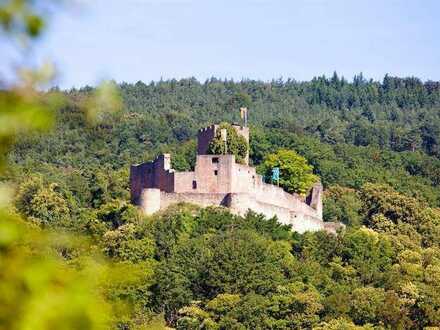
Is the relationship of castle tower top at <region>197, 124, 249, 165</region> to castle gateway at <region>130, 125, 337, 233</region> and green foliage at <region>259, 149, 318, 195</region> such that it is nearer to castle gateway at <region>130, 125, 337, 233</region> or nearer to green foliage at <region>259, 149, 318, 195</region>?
castle gateway at <region>130, 125, 337, 233</region>

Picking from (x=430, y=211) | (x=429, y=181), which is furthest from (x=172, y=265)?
(x=429, y=181)

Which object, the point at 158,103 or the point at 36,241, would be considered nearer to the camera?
the point at 36,241

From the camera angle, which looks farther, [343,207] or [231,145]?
[343,207]

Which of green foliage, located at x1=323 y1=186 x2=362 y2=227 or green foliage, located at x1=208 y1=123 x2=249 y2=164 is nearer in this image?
green foliage, located at x1=208 y1=123 x2=249 y2=164

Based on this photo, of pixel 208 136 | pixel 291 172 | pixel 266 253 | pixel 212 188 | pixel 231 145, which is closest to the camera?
pixel 212 188

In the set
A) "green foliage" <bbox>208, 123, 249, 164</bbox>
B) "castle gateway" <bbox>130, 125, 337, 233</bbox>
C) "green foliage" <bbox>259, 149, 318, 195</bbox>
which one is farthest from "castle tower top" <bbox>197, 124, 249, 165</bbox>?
"green foliage" <bbox>259, 149, 318, 195</bbox>

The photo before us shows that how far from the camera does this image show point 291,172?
60562mm

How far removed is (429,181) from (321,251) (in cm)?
3427

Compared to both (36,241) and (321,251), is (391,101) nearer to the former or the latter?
(321,251)

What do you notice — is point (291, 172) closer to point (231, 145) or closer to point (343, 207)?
point (231, 145)

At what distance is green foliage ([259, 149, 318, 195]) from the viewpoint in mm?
59875

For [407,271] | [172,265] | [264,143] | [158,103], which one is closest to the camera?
[172,265]

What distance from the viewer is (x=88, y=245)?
434 centimetres

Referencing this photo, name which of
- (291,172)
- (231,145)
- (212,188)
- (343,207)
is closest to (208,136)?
(231,145)
